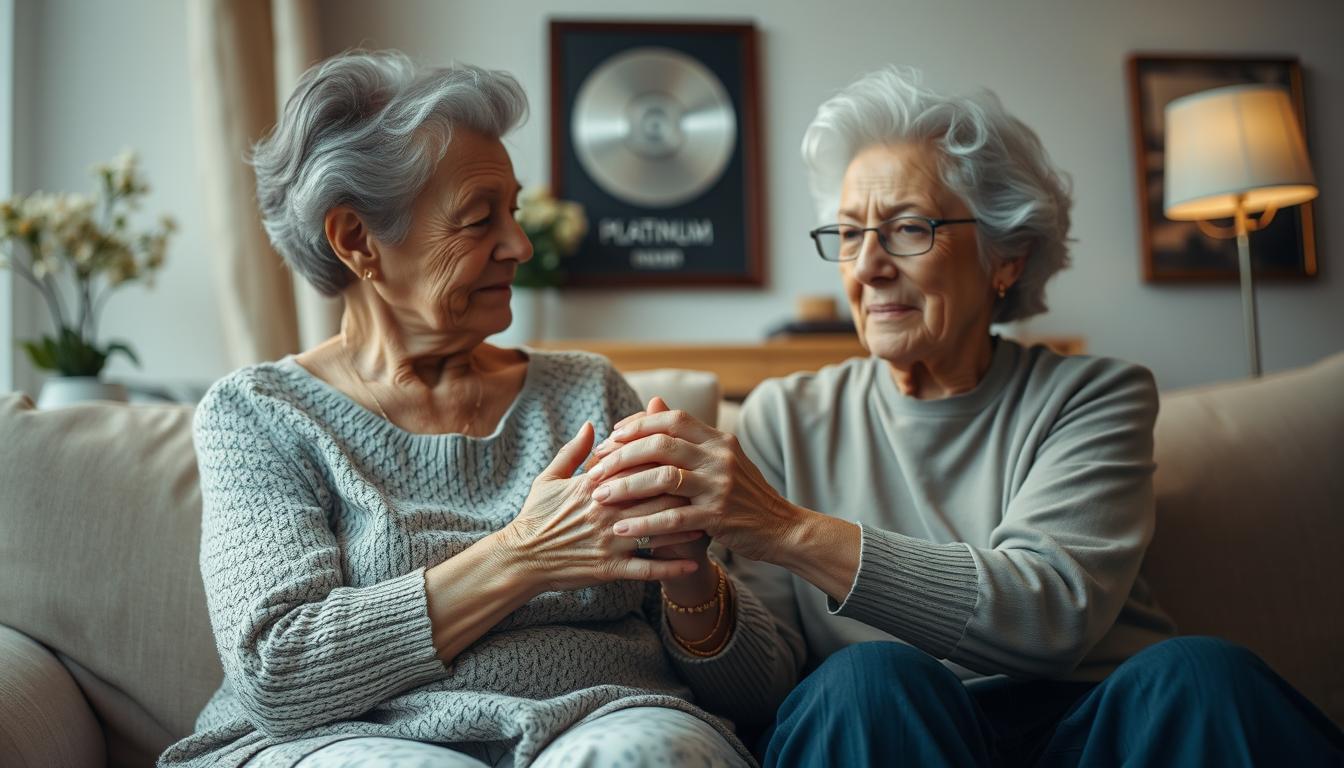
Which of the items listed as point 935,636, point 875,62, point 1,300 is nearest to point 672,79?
point 875,62

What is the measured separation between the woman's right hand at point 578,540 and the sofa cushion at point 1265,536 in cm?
84

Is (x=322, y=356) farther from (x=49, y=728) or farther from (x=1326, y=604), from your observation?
(x=1326, y=604)

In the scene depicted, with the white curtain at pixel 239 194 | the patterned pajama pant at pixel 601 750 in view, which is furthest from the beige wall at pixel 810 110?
the patterned pajama pant at pixel 601 750

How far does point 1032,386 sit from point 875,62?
229 cm

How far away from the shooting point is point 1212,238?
145 inches

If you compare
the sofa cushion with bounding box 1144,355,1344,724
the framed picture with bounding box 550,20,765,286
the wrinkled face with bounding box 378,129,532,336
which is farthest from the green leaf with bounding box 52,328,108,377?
the sofa cushion with bounding box 1144,355,1344,724

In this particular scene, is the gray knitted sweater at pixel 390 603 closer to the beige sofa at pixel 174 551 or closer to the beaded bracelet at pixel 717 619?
the beaded bracelet at pixel 717 619

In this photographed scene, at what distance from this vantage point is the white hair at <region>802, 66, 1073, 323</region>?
1547mm

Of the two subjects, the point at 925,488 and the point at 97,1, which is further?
the point at 97,1

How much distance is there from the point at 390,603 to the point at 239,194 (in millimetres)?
2183

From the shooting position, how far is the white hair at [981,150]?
5.08 ft

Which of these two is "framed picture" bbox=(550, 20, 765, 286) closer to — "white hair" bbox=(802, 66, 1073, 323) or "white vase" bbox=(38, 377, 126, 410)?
"white vase" bbox=(38, 377, 126, 410)

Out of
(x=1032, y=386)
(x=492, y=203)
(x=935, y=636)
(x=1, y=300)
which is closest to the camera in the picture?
(x=935, y=636)

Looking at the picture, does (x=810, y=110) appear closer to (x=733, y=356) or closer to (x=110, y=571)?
(x=733, y=356)
